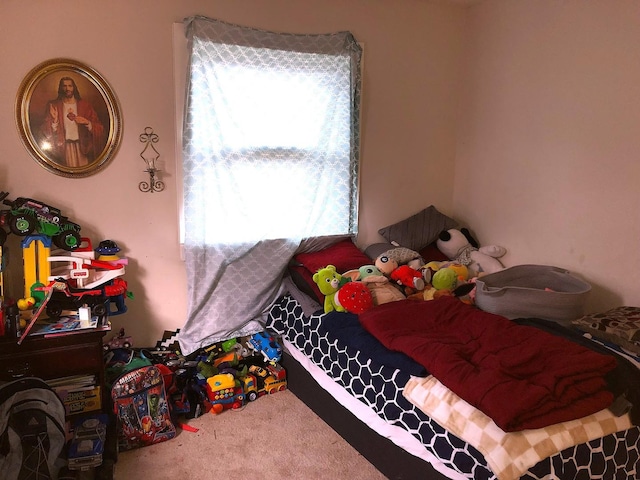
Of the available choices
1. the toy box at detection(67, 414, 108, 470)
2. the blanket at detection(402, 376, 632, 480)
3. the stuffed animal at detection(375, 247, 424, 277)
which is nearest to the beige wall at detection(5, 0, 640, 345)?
the stuffed animal at detection(375, 247, 424, 277)

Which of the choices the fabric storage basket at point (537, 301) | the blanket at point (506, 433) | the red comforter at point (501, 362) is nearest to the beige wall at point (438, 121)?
the fabric storage basket at point (537, 301)

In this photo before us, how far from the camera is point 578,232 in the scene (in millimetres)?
2777

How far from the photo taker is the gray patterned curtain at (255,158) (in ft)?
8.87

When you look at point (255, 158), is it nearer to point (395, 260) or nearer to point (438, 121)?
point (395, 260)

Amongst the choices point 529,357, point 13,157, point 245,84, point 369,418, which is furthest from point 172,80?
point 529,357

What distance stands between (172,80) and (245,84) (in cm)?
40

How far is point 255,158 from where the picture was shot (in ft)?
Answer: 9.35

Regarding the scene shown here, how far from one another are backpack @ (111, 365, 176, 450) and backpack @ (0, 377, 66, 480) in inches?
11.9

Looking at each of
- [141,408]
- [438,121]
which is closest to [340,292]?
[141,408]

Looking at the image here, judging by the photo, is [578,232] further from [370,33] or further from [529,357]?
[370,33]

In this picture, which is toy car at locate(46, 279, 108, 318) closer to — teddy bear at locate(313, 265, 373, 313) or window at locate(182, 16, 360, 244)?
window at locate(182, 16, 360, 244)

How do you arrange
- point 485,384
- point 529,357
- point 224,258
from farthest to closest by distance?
point 224,258 < point 529,357 < point 485,384

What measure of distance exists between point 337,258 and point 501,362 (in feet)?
4.29

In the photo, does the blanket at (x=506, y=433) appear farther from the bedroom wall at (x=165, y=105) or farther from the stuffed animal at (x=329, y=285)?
the bedroom wall at (x=165, y=105)
